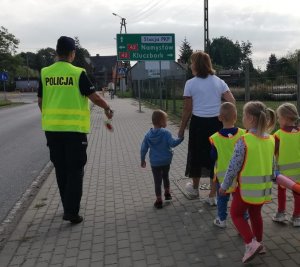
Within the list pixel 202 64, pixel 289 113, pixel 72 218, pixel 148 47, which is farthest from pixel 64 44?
pixel 148 47

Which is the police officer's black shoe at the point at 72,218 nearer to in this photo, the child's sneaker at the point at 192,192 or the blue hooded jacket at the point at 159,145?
the blue hooded jacket at the point at 159,145

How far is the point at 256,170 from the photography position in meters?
3.87

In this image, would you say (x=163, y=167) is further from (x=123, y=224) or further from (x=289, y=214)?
(x=289, y=214)

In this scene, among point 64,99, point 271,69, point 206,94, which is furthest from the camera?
point 271,69

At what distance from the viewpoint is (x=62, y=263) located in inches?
165

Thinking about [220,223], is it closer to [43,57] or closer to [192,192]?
[192,192]

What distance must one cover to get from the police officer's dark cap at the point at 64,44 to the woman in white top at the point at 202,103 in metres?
1.43

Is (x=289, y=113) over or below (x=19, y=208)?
over

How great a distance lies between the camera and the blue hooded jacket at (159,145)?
5539 mm

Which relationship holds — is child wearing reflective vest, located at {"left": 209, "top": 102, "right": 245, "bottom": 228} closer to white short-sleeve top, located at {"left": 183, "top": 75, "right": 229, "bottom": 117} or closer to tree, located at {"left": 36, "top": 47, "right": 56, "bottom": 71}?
white short-sleeve top, located at {"left": 183, "top": 75, "right": 229, "bottom": 117}

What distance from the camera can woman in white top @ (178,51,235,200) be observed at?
18.0 ft

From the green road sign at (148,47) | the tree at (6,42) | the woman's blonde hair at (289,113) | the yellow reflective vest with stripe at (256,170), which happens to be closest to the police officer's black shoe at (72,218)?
the yellow reflective vest with stripe at (256,170)

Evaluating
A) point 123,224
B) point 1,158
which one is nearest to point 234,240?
point 123,224

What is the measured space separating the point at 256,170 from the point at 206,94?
1.78m
